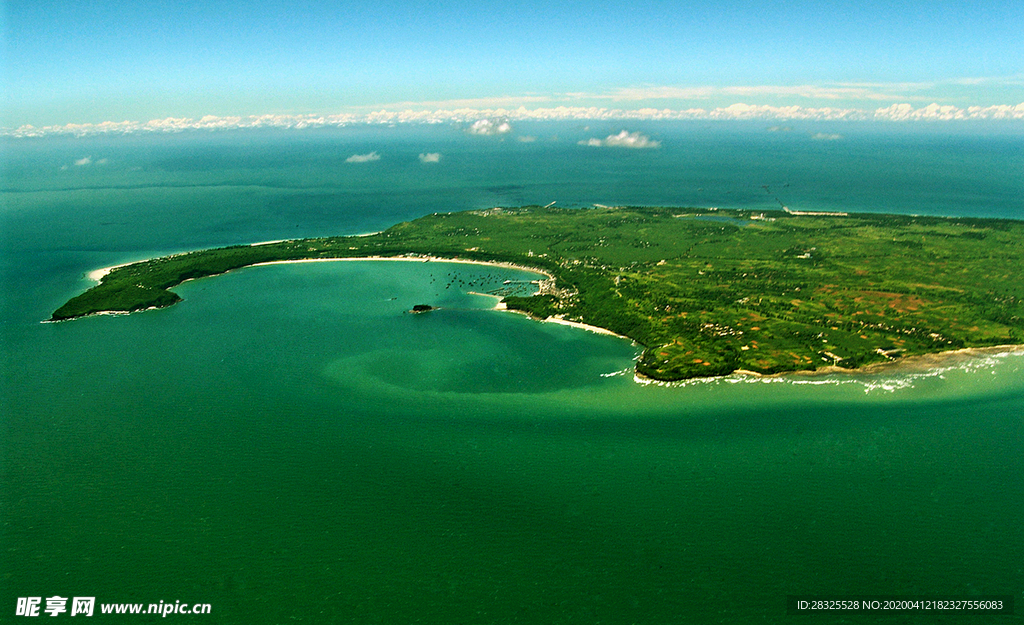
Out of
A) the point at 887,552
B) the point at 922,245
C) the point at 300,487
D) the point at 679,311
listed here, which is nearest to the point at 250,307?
the point at 300,487

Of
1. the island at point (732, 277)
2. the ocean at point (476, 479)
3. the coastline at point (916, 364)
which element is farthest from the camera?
the island at point (732, 277)

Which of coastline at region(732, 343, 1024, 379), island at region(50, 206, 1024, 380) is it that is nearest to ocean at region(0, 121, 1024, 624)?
coastline at region(732, 343, 1024, 379)

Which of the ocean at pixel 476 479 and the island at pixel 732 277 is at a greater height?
the island at pixel 732 277

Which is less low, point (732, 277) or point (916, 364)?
point (732, 277)

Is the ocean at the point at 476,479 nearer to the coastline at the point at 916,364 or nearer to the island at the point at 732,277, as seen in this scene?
the coastline at the point at 916,364

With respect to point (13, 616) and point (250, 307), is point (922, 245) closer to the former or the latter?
point (250, 307)

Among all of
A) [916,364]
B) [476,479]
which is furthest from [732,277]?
[476,479]

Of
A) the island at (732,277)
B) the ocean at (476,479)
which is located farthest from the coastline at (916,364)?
the ocean at (476,479)

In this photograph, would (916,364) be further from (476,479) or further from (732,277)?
(476,479)

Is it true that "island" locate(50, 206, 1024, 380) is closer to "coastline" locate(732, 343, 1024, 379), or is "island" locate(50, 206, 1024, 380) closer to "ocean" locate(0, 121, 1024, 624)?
"coastline" locate(732, 343, 1024, 379)
